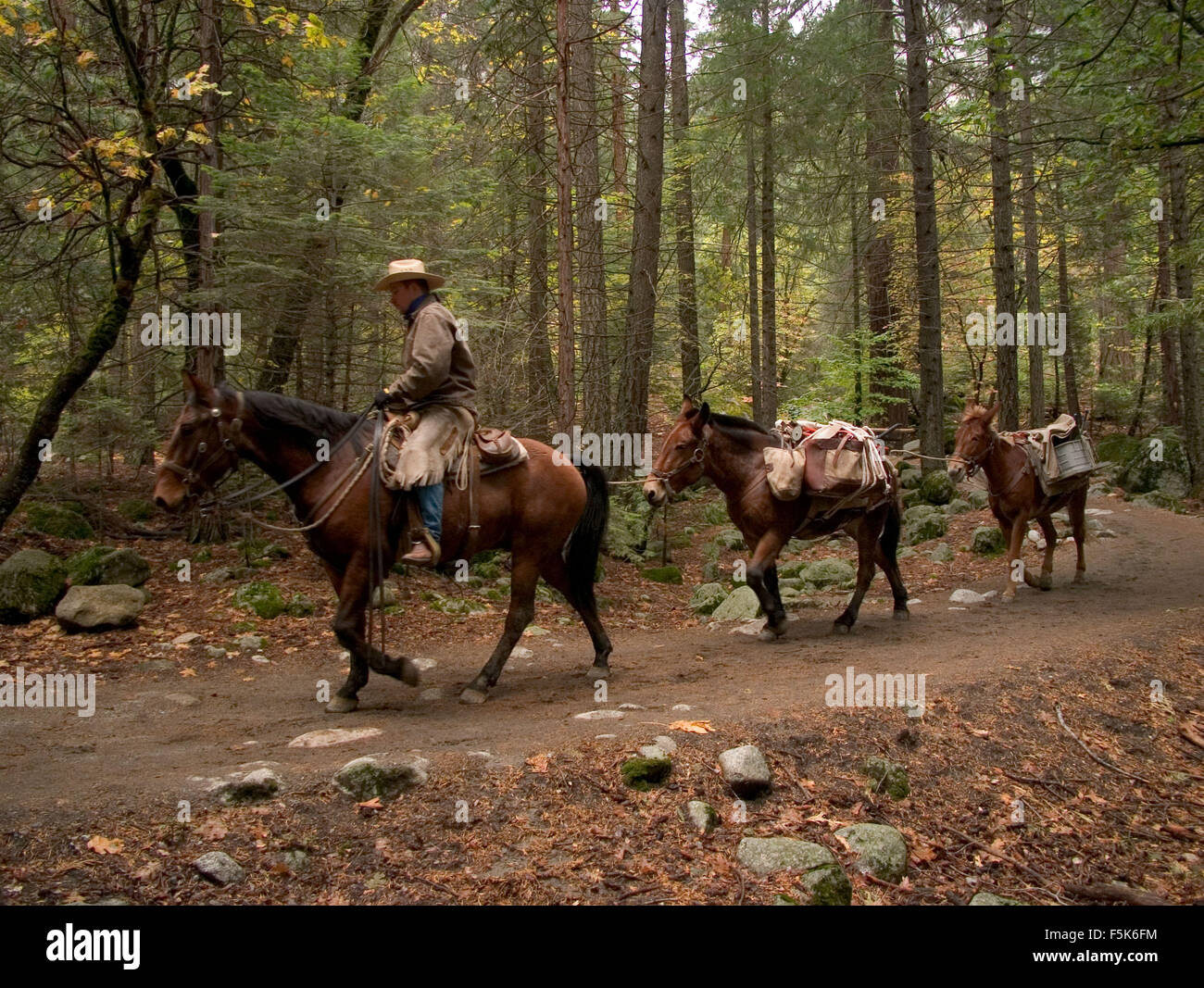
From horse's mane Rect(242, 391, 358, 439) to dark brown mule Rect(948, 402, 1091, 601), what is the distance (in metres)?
7.66

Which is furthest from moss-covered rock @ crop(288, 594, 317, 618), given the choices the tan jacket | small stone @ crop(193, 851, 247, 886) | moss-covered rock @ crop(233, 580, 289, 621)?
small stone @ crop(193, 851, 247, 886)

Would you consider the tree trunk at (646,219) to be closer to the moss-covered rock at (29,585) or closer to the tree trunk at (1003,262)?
the tree trunk at (1003,262)

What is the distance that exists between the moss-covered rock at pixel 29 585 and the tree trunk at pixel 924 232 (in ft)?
47.0

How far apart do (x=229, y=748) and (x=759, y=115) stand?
748 inches

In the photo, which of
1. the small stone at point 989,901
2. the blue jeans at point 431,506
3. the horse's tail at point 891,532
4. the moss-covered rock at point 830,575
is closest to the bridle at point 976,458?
the horse's tail at point 891,532

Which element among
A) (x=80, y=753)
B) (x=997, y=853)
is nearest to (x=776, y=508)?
(x=997, y=853)

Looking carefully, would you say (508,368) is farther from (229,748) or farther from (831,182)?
(831,182)

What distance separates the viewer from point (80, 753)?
5.51 m

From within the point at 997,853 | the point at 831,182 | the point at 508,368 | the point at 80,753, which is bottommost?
the point at 997,853

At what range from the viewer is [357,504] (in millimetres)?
6406

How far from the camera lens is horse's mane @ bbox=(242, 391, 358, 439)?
6.34m

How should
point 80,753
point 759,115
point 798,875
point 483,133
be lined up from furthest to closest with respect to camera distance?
point 759,115
point 483,133
point 80,753
point 798,875

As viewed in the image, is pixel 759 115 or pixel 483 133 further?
pixel 759 115

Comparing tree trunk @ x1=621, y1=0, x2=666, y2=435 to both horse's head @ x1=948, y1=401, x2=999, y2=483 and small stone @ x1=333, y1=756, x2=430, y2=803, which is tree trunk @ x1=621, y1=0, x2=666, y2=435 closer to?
horse's head @ x1=948, y1=401, x2=999, y2=483
